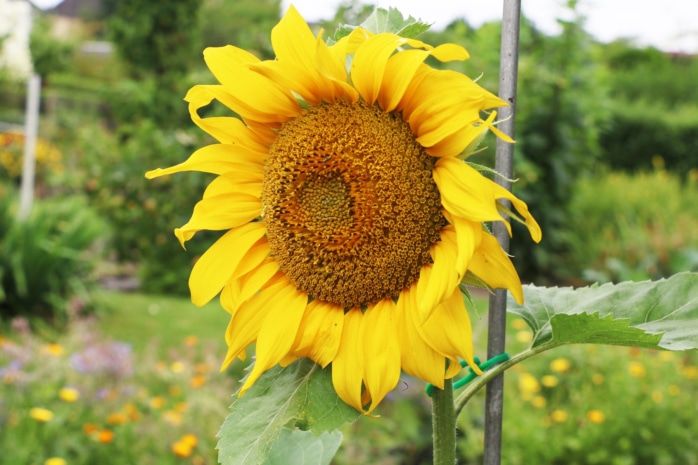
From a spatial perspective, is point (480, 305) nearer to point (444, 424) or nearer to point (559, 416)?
point (559, 416)

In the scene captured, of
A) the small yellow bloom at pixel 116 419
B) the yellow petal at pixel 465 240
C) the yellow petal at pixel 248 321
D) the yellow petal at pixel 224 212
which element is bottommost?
the small yellow bloom at pixel 116 419

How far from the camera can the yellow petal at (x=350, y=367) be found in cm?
71

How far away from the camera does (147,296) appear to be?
Answer: 6.89m

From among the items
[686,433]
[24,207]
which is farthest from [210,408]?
[24,207]

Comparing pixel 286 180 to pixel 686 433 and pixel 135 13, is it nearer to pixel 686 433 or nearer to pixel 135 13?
pixel 686 433

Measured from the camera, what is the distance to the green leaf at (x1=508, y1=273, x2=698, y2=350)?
0.70m

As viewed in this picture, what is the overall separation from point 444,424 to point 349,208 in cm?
25

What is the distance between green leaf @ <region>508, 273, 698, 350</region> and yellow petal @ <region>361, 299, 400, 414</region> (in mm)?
163

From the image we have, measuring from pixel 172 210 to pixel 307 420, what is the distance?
21.0 ft

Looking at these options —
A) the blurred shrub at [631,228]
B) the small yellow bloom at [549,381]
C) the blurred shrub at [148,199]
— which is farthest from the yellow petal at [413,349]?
the blurred shrub at [148,199]

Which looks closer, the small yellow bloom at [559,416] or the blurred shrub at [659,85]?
the small yellow bloom at [559,416]

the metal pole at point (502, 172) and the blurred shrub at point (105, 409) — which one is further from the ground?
the metal pole at point (502, 172)

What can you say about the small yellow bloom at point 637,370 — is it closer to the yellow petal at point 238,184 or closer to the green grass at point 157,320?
the green grass at point 157,320

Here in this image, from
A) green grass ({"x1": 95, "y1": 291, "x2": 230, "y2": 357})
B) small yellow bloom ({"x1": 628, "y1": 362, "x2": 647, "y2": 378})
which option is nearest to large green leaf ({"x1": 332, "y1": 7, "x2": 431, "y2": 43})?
small yellow bloom ({"x1": 628, "y1": 362, "x2": 647, "y2": 378})
